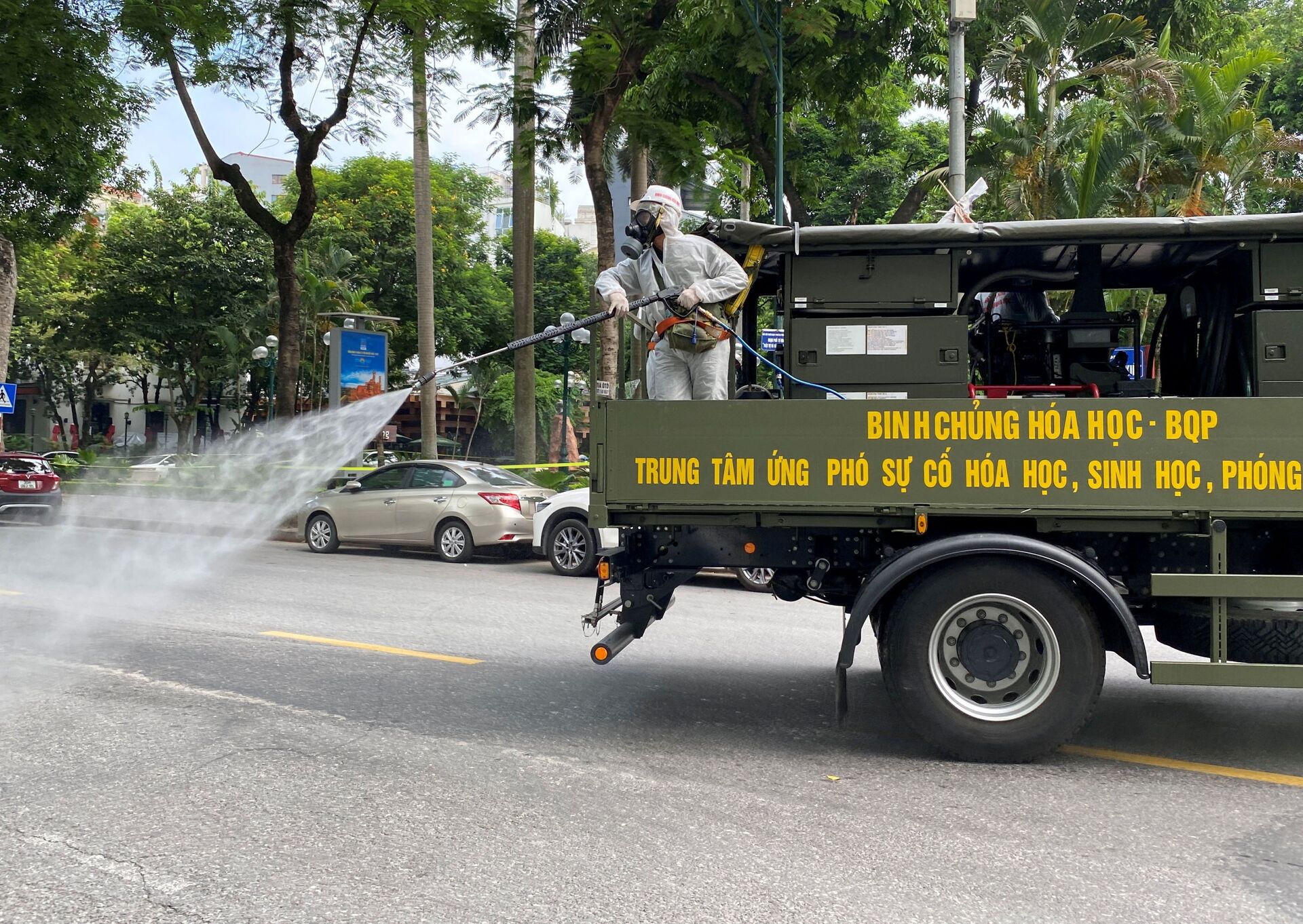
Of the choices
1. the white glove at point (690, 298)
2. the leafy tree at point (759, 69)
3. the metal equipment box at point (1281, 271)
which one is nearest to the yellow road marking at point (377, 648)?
the white glove at point (690, 298)

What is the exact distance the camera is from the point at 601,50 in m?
15.3

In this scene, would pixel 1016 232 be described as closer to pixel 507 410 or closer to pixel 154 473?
pixel 154 473

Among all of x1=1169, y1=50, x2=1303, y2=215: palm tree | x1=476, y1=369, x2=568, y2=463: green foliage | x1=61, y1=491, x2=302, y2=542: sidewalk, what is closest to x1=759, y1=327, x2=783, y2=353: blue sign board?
x1=61, y1=491, x2=302, y2=542: sidewalk

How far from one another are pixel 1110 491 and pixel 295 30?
15.2 metres

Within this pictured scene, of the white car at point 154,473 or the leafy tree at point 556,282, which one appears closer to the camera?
the white car at point 154,473

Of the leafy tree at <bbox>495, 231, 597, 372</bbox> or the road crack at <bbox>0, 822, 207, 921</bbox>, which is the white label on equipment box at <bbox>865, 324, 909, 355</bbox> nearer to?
the road crack at <bbox>0, 822, 207, 921</bbox>

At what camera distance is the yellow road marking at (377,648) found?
7590 mm

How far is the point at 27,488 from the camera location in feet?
70.7

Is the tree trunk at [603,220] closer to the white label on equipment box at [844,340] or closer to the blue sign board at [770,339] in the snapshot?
the blue sign board at [770,339]

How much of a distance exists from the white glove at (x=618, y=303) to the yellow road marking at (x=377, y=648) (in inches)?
117

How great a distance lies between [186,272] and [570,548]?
29688 mm

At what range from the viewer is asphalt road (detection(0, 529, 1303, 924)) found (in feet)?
11.7

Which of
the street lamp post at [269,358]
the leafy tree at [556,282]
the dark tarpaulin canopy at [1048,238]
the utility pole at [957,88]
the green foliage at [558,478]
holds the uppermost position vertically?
the leafy tree at [556,282]

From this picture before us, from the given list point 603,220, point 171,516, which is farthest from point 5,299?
point 603,220
